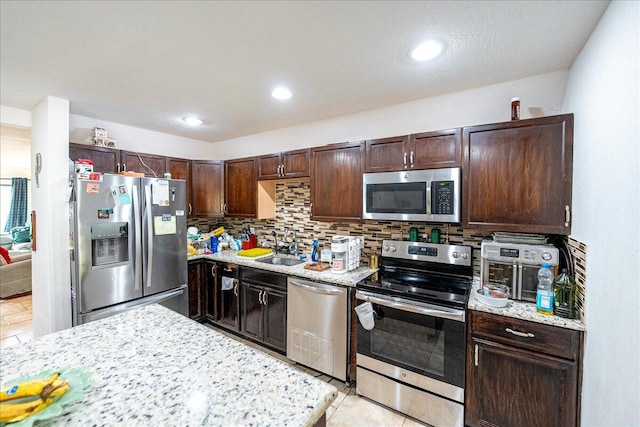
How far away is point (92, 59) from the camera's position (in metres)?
1.78

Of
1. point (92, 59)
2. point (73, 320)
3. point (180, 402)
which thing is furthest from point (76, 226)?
point (180, 402)

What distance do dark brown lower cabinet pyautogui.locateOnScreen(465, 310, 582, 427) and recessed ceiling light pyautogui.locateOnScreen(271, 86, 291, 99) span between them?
6.92 feet

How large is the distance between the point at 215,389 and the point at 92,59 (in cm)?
213

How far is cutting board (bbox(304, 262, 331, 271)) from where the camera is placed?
2.54 metres

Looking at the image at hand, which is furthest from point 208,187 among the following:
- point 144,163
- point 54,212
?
point 54,212

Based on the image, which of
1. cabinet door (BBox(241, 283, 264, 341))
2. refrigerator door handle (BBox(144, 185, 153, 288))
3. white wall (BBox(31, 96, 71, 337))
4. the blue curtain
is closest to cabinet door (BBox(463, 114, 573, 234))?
cabinet door (BBox(241, 283, 264, 341))

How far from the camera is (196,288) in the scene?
3197 mm

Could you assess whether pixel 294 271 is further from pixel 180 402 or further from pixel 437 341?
pixel 180 402

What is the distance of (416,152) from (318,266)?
1325mm

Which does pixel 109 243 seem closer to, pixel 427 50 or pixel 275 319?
pixel 275 319

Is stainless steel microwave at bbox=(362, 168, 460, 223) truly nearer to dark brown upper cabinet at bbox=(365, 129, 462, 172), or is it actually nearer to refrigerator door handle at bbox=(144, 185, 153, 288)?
dark brown upper cabinet at bbox=(365, 129, 462, 172)

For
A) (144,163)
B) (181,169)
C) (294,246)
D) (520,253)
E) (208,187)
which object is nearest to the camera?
(520,253)

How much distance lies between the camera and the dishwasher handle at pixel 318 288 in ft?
7.35

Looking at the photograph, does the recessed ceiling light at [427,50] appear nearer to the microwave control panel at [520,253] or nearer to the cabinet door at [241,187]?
the microwave control panel at [520,253]
